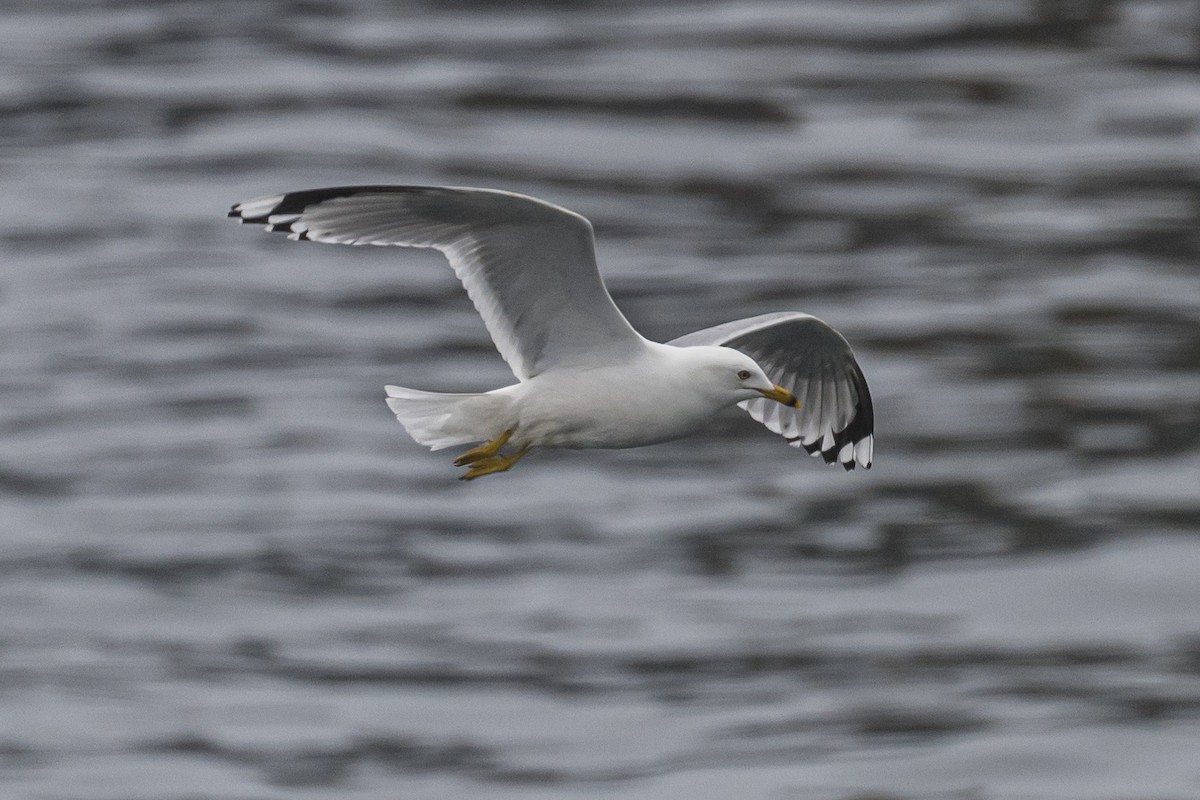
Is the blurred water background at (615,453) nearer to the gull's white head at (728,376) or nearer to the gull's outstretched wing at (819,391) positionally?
the gull's outstretched wing at (819,391)

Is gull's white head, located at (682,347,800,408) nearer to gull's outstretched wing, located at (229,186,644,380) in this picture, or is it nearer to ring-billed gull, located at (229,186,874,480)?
ring-billed gull, located at (229,186,874,480)

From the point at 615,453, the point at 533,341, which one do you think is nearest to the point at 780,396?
the point at 533,341

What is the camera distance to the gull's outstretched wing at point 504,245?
34.6 feet

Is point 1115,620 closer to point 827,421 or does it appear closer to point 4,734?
point 4,734

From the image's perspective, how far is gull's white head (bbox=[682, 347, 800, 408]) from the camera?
35.7 feet

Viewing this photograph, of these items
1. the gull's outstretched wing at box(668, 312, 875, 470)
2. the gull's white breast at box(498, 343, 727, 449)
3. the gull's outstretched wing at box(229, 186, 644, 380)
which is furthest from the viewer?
the gull's outstretched wing at box(668, 312, 875, 470)

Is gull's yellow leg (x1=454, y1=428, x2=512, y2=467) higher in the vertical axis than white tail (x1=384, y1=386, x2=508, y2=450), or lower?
lower

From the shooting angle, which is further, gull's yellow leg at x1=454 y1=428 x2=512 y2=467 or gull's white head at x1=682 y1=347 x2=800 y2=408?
gull's yellow leg at x1=454 y1=428 x2=512 y2=467

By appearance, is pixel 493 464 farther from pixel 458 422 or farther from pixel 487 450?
pixel 458 422

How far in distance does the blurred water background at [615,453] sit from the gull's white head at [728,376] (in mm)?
13675

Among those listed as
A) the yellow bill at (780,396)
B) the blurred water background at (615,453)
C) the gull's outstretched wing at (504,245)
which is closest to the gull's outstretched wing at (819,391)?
the yellow bill at (780,396)

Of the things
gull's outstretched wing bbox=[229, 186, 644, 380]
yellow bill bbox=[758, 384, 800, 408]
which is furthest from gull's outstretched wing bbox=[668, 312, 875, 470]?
gull's outstretched wing bbox=[229, 186, 644, 380]

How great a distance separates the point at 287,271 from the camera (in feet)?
137

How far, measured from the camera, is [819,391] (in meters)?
12.6
